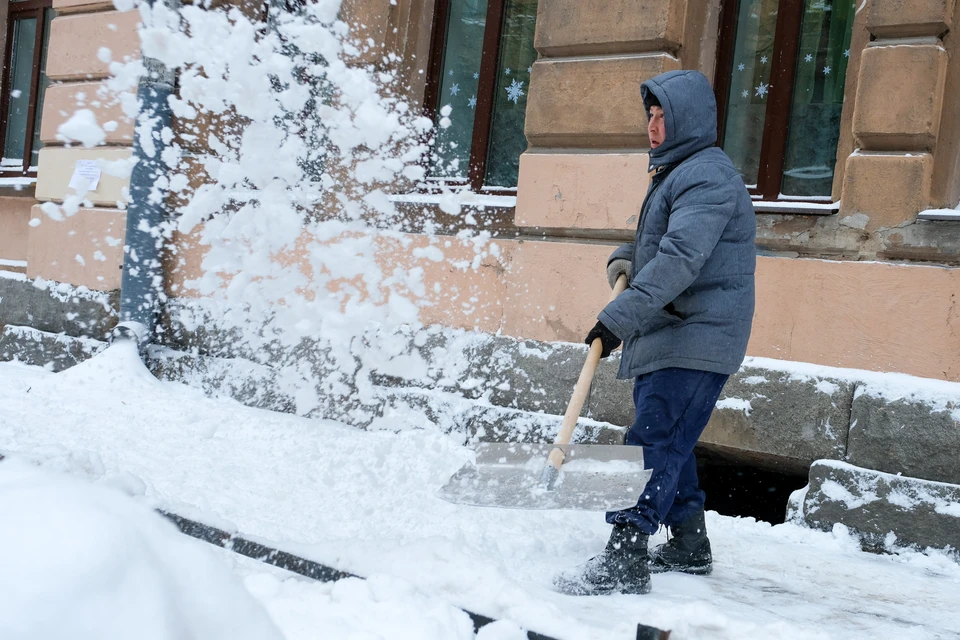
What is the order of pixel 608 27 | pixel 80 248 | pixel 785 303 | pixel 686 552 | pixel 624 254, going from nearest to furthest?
pixel 686 552 < pixel 624 254 < pixel 785 303 < pixel 608 27 < pixel 80 248

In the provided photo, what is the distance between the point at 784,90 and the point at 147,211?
175 inches

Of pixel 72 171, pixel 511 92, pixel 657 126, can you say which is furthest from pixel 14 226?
pixel 657 126

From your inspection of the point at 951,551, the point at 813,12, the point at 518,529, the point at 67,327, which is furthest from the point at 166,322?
the point at 951,551

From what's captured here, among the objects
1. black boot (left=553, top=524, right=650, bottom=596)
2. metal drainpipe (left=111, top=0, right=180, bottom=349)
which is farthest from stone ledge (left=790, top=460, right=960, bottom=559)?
metal drainpipe (left=111, top=0, right=180, bottom=349)

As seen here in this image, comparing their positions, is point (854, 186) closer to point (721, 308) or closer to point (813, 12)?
point (813, 12)

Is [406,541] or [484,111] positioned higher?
[484,111]

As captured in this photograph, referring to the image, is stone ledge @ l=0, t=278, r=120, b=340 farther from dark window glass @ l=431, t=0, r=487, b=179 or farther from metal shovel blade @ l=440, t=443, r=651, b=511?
metal shovel blade @ l=440, t=443, r=651, b=511

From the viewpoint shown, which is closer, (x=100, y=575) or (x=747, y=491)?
(x=100, y=575)

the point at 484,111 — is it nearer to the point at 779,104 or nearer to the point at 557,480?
the point at 779,104

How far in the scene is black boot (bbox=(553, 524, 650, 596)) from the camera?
9.20ft

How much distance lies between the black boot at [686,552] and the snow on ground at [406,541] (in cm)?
6

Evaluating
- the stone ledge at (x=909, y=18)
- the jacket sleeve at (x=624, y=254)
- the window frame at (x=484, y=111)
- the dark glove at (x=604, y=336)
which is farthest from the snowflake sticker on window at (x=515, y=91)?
the dark glove at (x=604, y=336)

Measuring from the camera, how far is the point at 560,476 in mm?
2848

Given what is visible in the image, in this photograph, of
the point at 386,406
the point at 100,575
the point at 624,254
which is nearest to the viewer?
the point at 100,575
